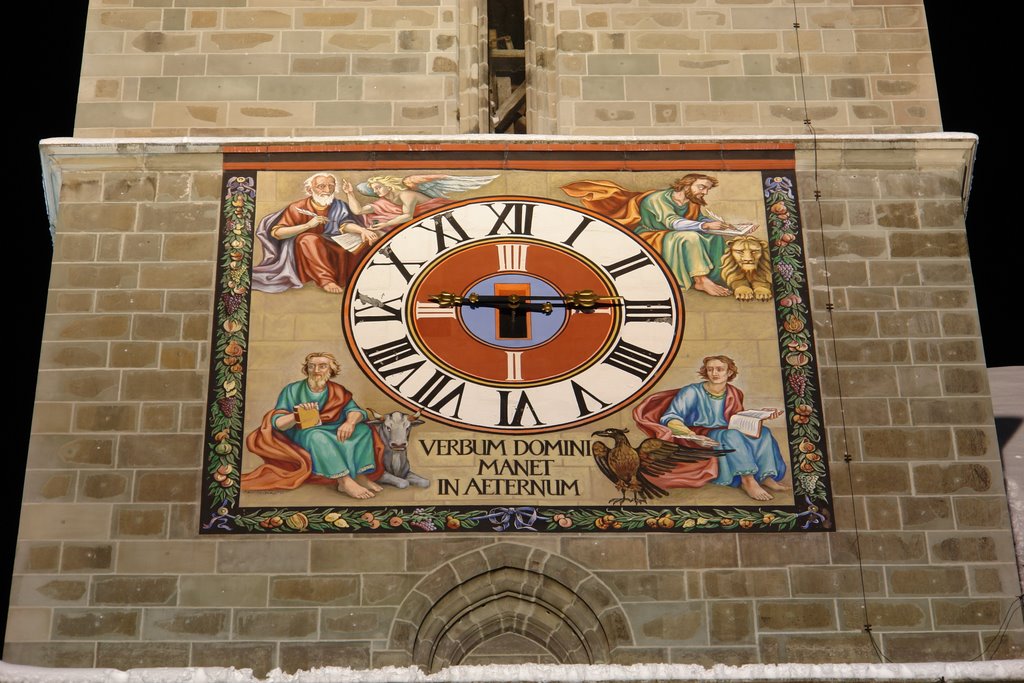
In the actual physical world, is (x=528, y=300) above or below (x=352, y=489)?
above

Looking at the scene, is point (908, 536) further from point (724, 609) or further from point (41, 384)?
point (41, 384)

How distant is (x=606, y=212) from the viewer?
13.9 meters

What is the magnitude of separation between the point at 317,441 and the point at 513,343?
1.45 m

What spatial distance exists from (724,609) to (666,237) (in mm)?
2724

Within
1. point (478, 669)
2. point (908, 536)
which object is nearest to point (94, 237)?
point (478, 669)

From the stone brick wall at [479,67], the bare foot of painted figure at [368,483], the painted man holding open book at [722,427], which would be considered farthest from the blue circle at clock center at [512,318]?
the stone brick wall at [479,67]

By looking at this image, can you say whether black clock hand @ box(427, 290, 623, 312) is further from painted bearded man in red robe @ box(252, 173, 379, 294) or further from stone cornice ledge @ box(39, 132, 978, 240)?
stone cornice ledge @ box(39, 132, 978, 240)

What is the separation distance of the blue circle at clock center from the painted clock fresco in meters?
0.01

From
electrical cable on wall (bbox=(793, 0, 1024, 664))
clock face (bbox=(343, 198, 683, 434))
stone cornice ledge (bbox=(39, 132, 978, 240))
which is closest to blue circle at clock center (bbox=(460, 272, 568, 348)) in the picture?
clock face (bbox=(343, 198, 683, 434))

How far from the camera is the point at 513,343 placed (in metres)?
13.4

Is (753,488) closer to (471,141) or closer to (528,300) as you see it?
(528,300)

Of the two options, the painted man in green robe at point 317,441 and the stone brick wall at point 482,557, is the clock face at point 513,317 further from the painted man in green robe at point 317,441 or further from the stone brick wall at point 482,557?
the stone brick wall at point 482,557

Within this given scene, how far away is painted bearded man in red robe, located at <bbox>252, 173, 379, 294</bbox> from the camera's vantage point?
13.6 m

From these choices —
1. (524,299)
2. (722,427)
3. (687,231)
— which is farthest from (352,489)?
(687,231)
